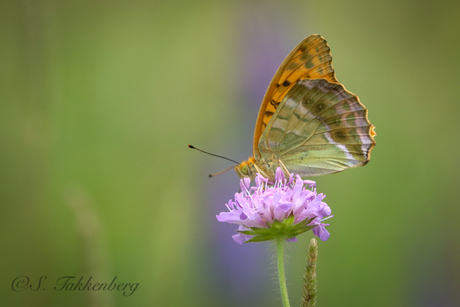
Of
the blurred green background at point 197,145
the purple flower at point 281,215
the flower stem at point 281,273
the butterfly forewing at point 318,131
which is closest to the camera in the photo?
the flower stem at point 281,273

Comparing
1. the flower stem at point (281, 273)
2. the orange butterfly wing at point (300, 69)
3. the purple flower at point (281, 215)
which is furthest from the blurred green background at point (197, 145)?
the orange butterfly wing at point (300, 69)

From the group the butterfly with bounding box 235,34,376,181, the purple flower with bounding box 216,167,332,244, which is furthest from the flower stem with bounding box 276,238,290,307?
the butterfly with bounding box 235,34,376,181

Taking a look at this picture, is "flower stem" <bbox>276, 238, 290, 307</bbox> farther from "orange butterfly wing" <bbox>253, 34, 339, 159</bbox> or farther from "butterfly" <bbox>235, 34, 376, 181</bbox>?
"orange butterfly wing" <bbox>253, 34, 339, 159</bbox>

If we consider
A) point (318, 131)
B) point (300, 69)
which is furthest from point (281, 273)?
point (300, 69)

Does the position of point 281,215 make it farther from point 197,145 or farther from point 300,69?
point 197,145

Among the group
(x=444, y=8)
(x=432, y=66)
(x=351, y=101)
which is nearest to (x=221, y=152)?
(x=351, y=101)

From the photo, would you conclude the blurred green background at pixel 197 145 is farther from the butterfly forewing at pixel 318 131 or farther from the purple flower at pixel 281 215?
the butterfly forewing at pixel 318 131
